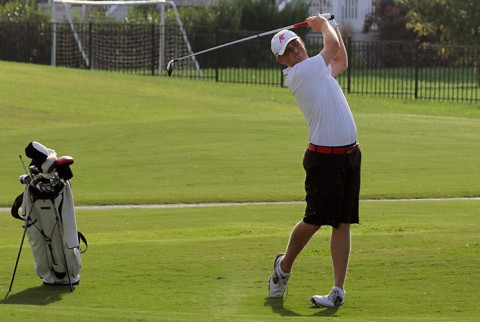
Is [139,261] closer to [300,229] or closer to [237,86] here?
[300,229]

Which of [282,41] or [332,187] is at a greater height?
[282,41]

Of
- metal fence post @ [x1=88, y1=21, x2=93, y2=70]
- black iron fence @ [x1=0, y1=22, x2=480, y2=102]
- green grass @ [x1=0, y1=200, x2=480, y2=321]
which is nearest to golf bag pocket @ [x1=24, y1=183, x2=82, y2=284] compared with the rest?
green grass @ [x1=0, y1=200, x2=480, y2=321]

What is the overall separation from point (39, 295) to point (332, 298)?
2.29m

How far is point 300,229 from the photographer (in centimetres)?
870

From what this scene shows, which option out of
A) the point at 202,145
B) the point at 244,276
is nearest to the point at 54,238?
the point at 244,276

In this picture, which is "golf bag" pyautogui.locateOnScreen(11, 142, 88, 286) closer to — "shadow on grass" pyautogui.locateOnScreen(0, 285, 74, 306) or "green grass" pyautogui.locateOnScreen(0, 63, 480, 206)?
"shadow on grass" pyautogui.locateOnScreen(0, 285, 74, 306)

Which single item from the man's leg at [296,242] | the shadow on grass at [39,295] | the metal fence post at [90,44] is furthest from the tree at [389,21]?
the man's leg at [296,242]

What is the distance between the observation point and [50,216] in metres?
9.59

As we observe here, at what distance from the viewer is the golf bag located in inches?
370

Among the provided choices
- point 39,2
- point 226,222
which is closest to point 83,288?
point 226,222

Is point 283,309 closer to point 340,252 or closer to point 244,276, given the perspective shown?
point 340,252

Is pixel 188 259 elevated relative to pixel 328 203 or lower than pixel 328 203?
lower

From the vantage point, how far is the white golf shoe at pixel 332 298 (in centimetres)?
841

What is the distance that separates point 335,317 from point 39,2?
53084 millimetres
